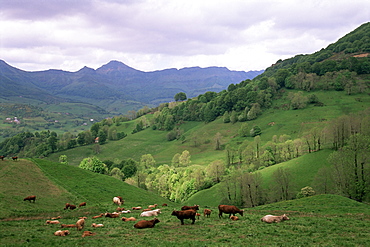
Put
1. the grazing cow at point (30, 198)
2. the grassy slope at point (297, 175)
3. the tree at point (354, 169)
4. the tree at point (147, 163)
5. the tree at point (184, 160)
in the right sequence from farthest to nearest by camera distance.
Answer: the tree at point (147, 163)
the tree at point (184, 160)
the grassy slope at point (297, 175)
the tree at point (354, 169)
the grazing cow at point (30, 198)

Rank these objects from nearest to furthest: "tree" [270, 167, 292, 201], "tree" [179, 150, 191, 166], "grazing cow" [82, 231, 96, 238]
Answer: "grazing cow" [82, 231, 96, 238], "tree" [270, 167, 292, 201], "tree" [179, 150, 191, 166]

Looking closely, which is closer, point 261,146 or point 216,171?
point 216,171

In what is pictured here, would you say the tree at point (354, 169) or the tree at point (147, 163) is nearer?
the tree at point (354, 169)

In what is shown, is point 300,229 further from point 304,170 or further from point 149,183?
point 149,183

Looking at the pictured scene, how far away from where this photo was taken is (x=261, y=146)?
326 feet

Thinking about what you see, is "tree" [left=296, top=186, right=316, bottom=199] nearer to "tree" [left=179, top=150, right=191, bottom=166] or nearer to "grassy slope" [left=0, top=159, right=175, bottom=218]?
"grassy slope" [left=0, top=159, right=175, bottom=218]

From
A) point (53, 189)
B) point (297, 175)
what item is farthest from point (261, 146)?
point (53, 189)

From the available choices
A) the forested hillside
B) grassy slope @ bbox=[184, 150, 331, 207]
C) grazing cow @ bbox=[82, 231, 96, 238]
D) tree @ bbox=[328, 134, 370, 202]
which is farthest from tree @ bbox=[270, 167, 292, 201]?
grazing cow @ bbox=[82, 231, 96, 238]

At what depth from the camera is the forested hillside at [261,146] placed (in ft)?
200

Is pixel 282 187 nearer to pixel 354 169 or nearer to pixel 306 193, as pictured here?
pixel 306 193

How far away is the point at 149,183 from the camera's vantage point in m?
91.6

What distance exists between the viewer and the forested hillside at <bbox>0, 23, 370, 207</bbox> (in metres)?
60.8

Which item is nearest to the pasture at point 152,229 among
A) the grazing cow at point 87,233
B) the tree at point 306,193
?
the grazing cow at point 87,233

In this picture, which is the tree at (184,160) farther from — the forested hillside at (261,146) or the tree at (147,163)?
the tree at (147,163)
